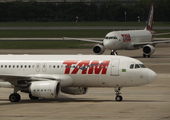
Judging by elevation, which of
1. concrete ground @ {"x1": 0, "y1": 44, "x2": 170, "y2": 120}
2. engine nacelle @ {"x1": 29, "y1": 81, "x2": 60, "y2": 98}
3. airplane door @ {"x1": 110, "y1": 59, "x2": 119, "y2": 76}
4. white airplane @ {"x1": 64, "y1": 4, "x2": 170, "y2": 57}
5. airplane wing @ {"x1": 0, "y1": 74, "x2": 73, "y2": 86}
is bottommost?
concrete ground @ {"x1": 0, "y1": 44, "x2": 170, "y2": 120}

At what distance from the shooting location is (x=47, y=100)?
32.2m

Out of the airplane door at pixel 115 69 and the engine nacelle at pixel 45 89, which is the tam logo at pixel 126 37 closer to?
the airplane door at pixel 115 69

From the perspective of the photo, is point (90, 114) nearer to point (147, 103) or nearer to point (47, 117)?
point (47, 117)

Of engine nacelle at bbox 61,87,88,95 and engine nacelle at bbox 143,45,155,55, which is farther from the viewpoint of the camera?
engine nacelle at bbox 143,45,155,55

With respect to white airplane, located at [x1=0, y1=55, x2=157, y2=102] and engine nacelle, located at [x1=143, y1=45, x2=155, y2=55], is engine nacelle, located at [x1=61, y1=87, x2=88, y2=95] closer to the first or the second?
white airplane, located at [x1=0, y1=55, x2=157, y2=102]

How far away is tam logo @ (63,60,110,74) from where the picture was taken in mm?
30767

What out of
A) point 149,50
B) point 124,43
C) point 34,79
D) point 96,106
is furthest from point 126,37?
point 96,106

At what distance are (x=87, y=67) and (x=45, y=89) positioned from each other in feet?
11.9

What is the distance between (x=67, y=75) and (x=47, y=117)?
22.9ft

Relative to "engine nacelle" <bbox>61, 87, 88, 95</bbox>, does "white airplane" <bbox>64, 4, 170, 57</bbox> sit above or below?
above

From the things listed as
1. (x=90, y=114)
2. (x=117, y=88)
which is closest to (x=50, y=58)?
(x=117, y=88)

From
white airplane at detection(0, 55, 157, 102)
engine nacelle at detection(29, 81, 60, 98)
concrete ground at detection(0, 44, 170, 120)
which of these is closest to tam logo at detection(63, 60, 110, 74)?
white airplane at detection(0, 55, 157, 102)

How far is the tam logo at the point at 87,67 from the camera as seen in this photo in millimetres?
30767

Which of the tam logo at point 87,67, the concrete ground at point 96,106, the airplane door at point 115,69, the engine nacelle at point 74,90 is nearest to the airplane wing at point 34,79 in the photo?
the tam logo at point 87,67
